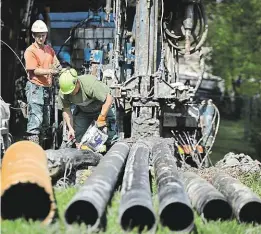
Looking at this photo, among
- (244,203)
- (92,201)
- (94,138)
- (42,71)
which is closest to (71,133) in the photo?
(94,138)

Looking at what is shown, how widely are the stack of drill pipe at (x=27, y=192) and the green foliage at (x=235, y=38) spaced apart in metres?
16.9

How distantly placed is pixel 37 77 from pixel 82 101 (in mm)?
991

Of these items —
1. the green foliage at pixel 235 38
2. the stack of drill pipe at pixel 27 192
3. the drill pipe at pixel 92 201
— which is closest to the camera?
the drill pipe at pixel 92 201

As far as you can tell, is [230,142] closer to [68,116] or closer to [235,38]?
[235,38]

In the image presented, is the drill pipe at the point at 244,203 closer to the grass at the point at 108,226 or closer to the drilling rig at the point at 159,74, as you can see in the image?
the grass at the point at 108,226

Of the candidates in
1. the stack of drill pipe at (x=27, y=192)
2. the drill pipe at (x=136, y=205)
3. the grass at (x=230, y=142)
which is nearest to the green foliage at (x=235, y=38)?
the grass at (x=230, y=142)

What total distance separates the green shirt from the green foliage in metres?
13.1

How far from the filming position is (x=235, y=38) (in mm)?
25000

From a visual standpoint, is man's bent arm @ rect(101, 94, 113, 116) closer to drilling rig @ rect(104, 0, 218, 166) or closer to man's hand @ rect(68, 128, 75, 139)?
man's hand @ rect(68, 128, 75, 139)

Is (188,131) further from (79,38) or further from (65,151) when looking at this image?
(65,151)

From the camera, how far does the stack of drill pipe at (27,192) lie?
543 cm

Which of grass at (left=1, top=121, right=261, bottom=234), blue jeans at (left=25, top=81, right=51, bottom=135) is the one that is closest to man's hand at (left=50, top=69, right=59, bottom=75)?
blue jeans at (left=25, top=81, right=51, bottom=135)

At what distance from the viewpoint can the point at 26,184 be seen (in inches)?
218

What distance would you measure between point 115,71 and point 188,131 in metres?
2.07
